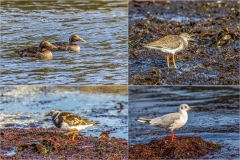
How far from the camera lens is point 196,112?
12242mm

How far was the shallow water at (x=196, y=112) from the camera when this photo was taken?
9906 millimetres

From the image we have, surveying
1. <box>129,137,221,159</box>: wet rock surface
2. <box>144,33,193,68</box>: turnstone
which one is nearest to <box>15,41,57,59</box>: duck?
<box>144,33,193,68</box>: turnstone

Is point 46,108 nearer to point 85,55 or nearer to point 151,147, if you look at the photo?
point 85,55

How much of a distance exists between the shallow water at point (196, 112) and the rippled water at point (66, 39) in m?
1.68

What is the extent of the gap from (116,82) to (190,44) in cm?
329

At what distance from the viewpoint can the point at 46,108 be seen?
501 inches

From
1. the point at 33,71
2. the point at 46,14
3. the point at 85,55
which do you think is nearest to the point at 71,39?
the point at 85,55

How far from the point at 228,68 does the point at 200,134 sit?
157 centimetres

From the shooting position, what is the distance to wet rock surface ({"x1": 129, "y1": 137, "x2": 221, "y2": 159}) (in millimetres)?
8750

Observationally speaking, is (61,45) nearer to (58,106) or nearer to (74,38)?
(74,38)

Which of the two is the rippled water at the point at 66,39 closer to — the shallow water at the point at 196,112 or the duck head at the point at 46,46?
the duck head at the point at 46,46

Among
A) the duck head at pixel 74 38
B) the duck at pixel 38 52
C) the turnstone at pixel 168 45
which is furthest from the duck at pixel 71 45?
the turnstone at pixel 168 45

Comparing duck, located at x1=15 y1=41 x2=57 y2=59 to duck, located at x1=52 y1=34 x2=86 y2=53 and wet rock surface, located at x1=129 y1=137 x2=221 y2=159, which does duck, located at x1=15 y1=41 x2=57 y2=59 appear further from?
wet rock surface, located at x1=129 y1=137 x2=221 y2=159

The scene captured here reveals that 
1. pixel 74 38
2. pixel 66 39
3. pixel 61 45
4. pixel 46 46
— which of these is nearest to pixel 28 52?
pixel 46 46
